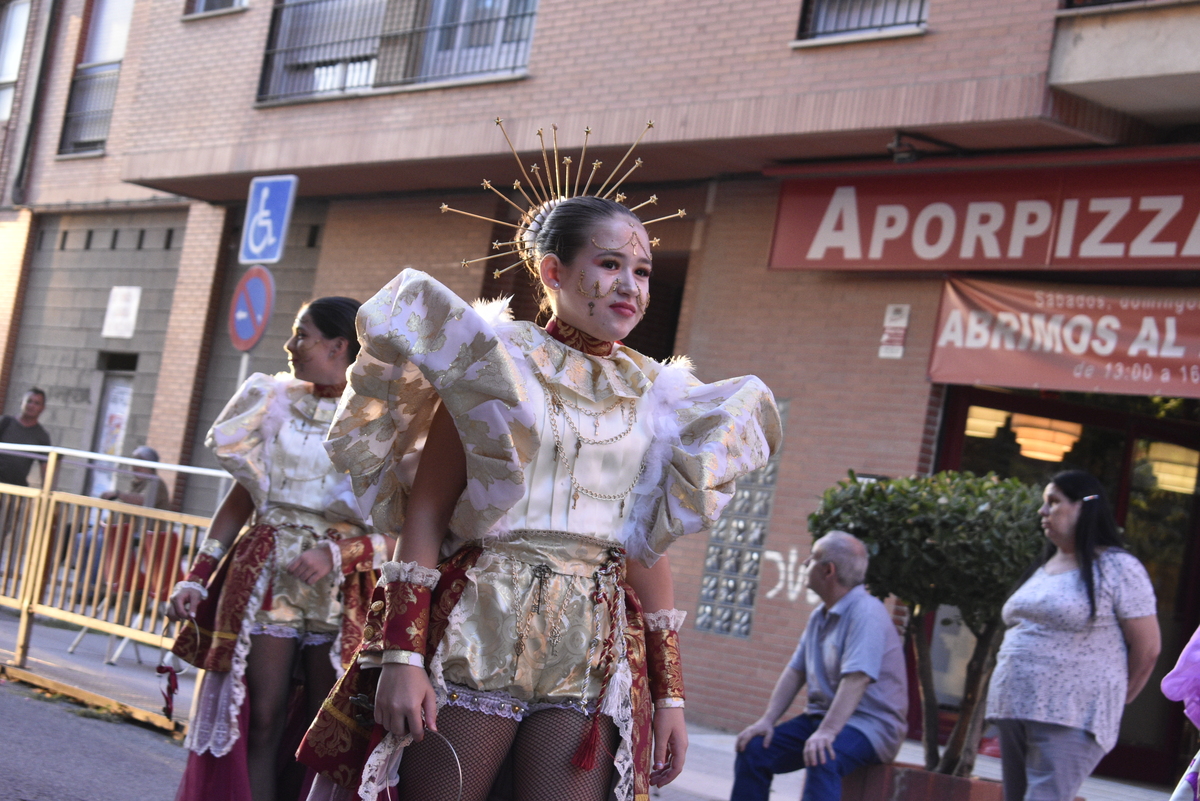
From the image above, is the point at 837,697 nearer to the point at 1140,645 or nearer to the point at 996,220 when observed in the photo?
the point at 1140,645

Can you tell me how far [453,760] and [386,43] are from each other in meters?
13.2

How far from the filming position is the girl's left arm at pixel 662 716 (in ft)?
10.5

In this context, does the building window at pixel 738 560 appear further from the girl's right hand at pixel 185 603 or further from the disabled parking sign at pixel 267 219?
the girl's right hand at pixel 185 603

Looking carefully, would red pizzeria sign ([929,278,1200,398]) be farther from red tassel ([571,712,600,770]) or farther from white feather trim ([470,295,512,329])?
red tassel ([571,712,600,770])

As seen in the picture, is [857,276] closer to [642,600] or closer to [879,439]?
[879,439]

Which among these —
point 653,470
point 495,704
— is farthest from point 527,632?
point 653,470

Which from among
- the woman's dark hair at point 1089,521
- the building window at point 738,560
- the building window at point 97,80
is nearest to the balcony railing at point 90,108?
the building window at point 97,80

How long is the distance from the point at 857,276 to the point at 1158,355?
2526 millimetres

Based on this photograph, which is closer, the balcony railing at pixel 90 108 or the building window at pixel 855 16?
the building window at pixel 855 16

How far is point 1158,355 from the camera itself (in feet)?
30.1

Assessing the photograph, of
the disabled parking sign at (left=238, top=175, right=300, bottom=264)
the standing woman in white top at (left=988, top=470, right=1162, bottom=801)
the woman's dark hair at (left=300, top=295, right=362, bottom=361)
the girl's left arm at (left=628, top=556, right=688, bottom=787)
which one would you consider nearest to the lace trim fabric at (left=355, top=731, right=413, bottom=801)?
the girl's left arm at (left=628, top=556, right=688, bottom=787)

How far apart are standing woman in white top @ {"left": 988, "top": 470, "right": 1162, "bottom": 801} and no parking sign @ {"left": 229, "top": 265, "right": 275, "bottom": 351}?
5.46 m

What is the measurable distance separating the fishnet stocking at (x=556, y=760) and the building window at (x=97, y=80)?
743 inches

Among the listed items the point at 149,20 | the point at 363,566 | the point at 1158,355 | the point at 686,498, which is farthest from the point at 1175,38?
the point at 149,20
